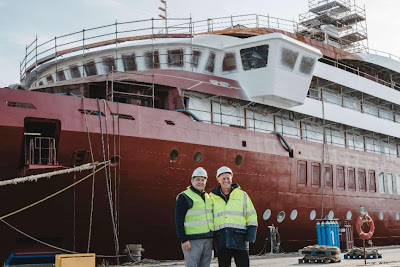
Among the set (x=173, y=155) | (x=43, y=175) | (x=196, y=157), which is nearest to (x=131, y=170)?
(x=173, y=155)

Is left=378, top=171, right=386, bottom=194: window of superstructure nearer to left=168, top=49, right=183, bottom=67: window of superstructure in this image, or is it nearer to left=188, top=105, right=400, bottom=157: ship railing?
left=188, top=105, right=400, bottom=157: ship railing

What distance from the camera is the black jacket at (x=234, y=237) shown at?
6848 mm

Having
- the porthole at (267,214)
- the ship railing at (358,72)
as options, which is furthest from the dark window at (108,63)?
the ship railing at (358,72)

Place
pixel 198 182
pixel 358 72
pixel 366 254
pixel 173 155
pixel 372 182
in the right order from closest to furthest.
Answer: pixel 198 182 → pixel 366 254 → pixel 173 155 → pixel 372 182 → pixel 358 72

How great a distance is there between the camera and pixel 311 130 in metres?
21.1

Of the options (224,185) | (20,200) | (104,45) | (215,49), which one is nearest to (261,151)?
(215,49)

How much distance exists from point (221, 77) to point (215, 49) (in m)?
1.11

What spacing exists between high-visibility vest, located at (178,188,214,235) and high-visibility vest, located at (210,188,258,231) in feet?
0.43

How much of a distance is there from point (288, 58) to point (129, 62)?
214 inches

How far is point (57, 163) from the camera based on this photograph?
12.1 metres

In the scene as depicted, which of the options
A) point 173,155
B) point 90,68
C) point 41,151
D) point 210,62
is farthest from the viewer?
point 90,68

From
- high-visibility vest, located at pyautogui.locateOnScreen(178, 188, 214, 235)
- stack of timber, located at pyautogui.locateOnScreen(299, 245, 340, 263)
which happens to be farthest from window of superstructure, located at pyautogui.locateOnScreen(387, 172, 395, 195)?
high-visibility vest, located at pyautogui.locateOnScreen(178, 188, 214, 235)

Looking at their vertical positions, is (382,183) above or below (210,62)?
below

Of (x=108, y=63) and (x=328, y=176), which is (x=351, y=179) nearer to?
(x=328, y=176)
